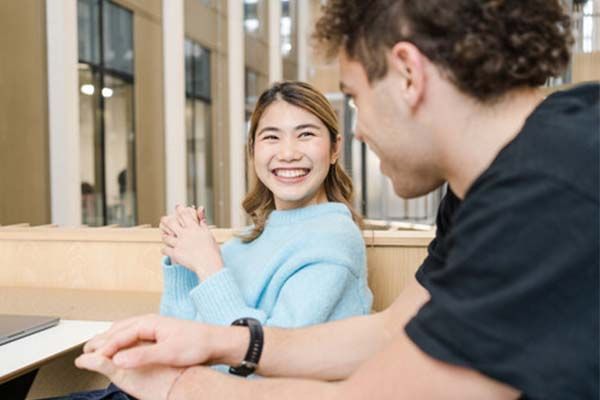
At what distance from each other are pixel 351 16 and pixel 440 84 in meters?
0.18

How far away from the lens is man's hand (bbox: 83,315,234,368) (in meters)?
0.99

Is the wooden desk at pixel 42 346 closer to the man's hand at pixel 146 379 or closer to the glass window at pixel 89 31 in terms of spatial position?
the man's hand at pixel 146 379

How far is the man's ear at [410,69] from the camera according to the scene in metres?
0.83

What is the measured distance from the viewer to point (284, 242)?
164 centimetres

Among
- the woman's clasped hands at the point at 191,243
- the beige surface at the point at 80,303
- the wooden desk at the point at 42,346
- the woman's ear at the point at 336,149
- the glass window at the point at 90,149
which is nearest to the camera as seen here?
the wooden desk at the point at 42,346

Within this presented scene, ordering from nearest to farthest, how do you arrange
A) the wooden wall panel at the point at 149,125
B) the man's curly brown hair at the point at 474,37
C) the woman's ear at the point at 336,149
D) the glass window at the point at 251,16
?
the man's curly brown hair at the point at 474,37 → the woman's ear at the point at 336,149 → the wooden wall panel at the point at 149,125 → the glass window at the point at 251,16

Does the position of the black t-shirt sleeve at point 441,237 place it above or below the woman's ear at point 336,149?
below

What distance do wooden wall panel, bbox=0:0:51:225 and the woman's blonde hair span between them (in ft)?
7.29

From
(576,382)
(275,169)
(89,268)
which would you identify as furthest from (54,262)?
(576,382)

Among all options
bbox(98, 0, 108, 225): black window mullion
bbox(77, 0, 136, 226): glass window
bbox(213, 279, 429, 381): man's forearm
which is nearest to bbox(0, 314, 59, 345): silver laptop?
bbox(213, 279, 429, 381): man's forearm

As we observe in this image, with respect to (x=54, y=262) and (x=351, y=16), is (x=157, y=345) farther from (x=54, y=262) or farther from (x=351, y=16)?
(x=54, y=262)

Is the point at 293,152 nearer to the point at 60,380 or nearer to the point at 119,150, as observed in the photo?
the point at 60,380

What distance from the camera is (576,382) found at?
2.21 ft

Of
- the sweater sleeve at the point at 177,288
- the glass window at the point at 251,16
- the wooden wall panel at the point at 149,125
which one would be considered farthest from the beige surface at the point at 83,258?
the glass window at the point at 251,16
